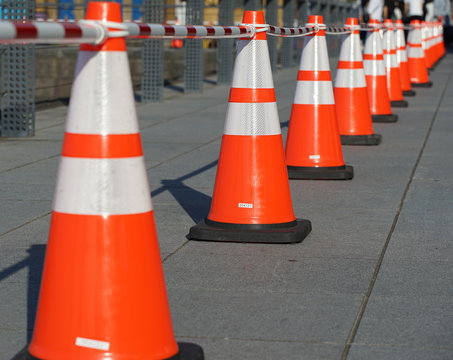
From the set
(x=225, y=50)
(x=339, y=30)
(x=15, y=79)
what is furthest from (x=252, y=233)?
(x=225, y=50)

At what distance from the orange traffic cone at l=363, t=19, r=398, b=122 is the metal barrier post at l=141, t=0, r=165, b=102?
420 cm

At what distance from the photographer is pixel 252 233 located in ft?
18.8

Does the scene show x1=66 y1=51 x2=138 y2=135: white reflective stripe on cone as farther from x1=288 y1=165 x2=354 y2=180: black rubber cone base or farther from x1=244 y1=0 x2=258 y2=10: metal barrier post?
x1=244 y1=0 x2=258 y2=10: metal barrier post

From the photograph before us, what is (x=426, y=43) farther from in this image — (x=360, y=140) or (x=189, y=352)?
(x=189, y=352)

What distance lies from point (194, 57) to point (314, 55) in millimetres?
10394

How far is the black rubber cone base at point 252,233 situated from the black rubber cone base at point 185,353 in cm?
209

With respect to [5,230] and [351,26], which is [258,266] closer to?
[5,230]

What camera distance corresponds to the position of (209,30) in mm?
5578

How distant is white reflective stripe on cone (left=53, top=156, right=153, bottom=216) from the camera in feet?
11.2

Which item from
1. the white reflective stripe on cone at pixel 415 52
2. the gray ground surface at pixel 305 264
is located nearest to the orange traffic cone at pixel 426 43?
the white reflective stripe on cone at pixel 415 52

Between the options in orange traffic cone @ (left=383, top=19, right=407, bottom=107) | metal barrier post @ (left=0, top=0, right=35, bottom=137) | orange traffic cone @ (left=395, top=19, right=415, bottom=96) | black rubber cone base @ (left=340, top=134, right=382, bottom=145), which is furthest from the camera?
orange traffic cone @ (left=395, top=19, right=415, bottom=96)

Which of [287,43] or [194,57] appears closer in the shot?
[194,57]

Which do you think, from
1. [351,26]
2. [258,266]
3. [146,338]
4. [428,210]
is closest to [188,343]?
[146,338]

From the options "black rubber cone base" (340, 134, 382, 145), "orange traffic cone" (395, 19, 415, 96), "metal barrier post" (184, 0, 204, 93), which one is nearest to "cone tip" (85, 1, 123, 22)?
"black rubber cone base" (340, 134, 382, 145)
